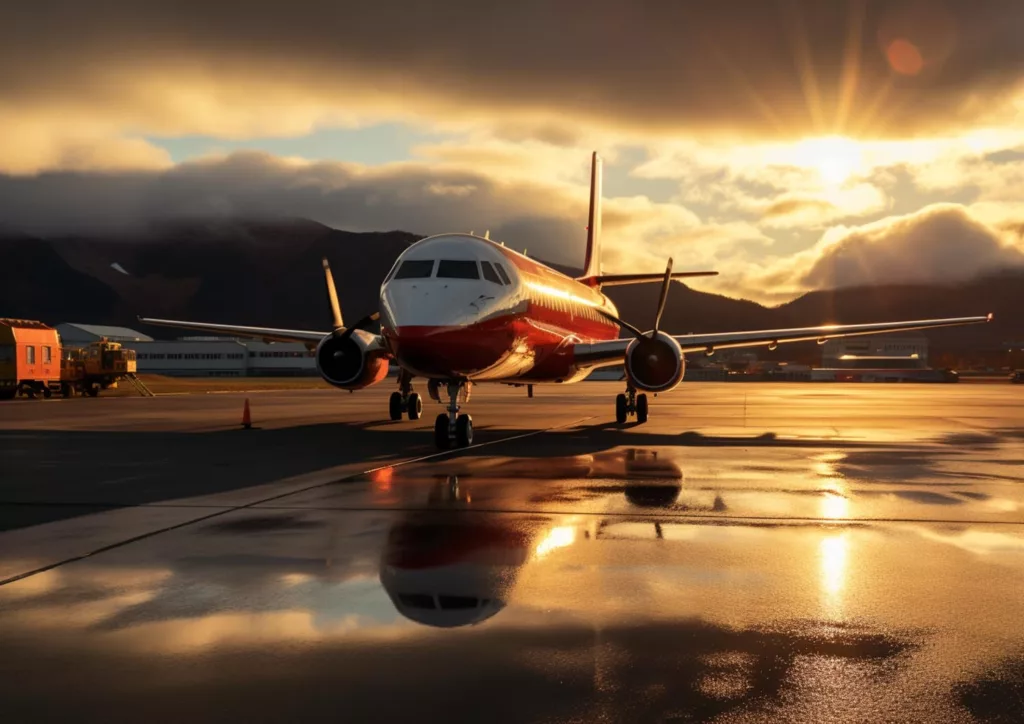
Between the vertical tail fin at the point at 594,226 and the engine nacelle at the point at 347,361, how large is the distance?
19619 millimetres

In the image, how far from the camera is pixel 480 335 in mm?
19969

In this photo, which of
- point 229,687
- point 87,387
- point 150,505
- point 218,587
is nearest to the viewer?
point 229,687

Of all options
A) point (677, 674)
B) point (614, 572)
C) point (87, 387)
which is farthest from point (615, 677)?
point (87, 387)

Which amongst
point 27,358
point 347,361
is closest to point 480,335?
point 347,361

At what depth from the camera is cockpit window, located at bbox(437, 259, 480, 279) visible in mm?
20234

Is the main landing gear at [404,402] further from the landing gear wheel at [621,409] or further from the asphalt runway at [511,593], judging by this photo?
the asphalt runway at [511,593]

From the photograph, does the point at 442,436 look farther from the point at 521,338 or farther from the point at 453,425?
the point at 521,338

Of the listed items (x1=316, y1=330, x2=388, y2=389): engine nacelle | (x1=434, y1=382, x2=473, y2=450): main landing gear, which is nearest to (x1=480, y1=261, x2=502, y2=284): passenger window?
(x1=434, y1=382, x2=473, y2=450): main landing gear

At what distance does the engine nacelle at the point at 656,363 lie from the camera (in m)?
24.8

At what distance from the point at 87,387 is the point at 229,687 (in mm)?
54473

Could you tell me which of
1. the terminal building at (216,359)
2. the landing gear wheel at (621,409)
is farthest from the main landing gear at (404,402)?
the terminal building at (216,359)

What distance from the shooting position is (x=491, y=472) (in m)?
15.3

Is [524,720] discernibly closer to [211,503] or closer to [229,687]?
[229,687]

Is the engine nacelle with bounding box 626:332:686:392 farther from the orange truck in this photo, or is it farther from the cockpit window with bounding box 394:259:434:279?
the orange truck
